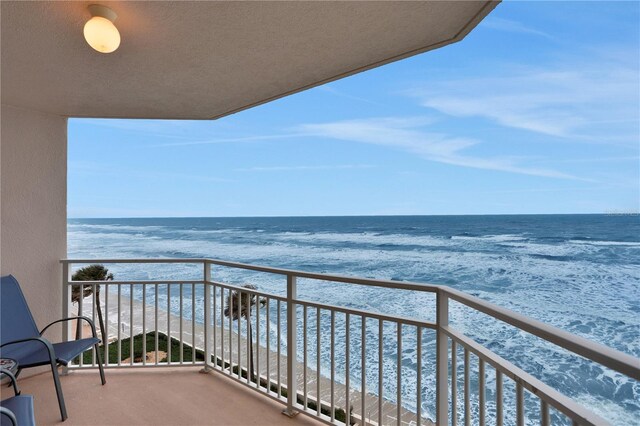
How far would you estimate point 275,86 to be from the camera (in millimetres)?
2623

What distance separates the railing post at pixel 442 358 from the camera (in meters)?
1.64

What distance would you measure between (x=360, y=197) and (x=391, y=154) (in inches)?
151

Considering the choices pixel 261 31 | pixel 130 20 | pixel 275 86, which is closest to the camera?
pixel 130 20

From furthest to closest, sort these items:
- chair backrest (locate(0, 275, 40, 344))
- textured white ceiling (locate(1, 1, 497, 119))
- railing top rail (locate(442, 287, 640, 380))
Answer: chair backrest (locate(0, 275, 40, 344)), textured white ceiling (locate(1, 1, 497, 119)), railing top rail (locate(442, 287, 640, 380))

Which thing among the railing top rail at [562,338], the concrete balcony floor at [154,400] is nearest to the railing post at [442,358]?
the railing top rail at [562,338]

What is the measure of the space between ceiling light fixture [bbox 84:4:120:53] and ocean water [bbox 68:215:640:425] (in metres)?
5.16

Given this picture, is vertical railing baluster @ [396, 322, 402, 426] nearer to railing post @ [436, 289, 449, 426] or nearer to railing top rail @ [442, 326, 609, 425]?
railing post @ [436, 289, 449, 426]

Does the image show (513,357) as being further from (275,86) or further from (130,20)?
(130,20)

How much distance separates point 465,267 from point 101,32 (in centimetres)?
1977

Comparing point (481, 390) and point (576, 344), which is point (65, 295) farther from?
point (576, 344)

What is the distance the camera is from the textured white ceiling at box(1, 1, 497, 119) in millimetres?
1649

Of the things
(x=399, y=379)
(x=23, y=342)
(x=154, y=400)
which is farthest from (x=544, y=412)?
(x=23, y=342)

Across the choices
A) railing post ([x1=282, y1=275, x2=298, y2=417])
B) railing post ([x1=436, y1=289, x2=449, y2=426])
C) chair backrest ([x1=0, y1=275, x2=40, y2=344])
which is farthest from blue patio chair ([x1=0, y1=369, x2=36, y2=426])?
railing post ([x1=436, y1=289, x2=449, y2=426])

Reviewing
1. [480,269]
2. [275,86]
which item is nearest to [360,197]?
[480,269]
